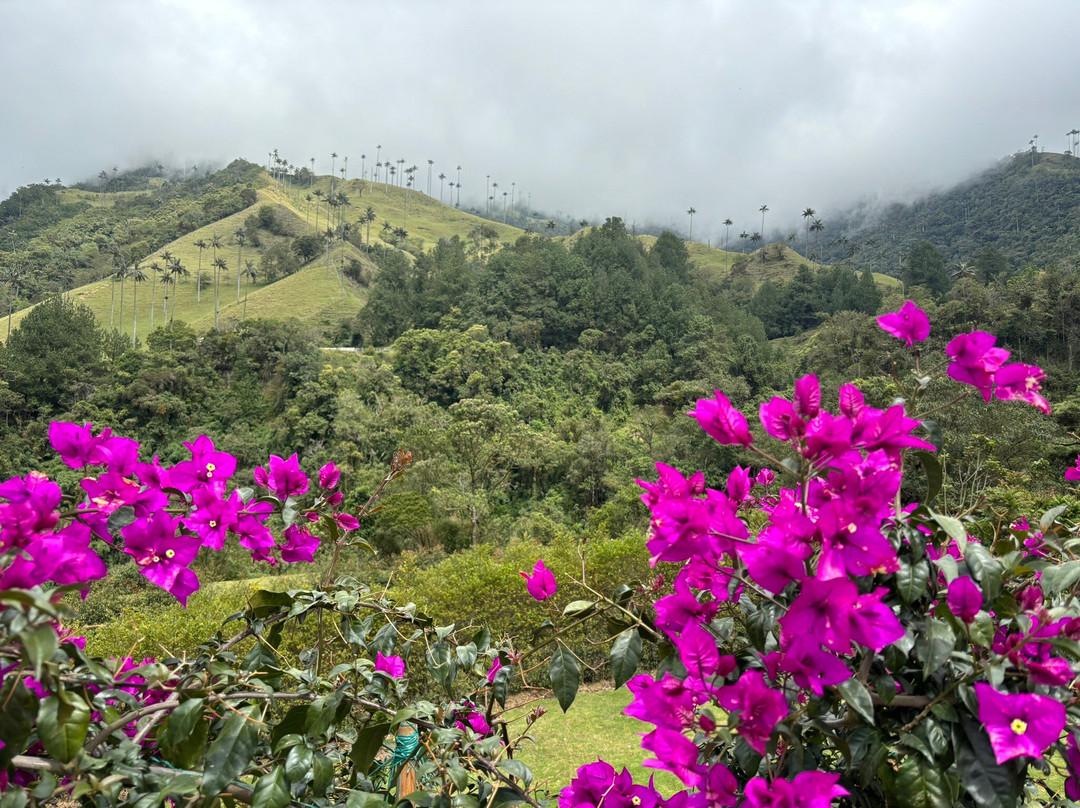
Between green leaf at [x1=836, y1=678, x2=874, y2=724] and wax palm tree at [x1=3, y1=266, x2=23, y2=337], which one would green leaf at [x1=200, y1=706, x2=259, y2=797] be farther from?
wax palm tree at [x1=3, y1=266, x2=23, y2=337]

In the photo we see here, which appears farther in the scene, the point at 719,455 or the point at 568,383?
the point at 568,383

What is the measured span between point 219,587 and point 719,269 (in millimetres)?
46485

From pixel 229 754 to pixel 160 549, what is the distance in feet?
0.80

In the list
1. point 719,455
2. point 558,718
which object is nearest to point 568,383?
point 719,455

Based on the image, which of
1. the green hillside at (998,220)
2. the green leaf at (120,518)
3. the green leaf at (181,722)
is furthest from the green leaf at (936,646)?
the green hillside at (998,220)

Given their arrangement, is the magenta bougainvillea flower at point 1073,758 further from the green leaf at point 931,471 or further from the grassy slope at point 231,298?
the grassy slope at point 231,298

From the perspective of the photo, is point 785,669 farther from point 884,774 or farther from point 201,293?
point 201,293

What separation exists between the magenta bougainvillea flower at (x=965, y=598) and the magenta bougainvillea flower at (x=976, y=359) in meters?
0.22

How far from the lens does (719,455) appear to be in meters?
18.6

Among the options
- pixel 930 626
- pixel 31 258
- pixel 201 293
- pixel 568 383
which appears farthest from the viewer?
pixel 31 258

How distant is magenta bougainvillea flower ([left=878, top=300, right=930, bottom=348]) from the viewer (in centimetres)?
81

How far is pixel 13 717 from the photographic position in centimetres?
51

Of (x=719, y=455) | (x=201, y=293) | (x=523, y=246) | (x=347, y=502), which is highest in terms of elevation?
(x=523, y=246)

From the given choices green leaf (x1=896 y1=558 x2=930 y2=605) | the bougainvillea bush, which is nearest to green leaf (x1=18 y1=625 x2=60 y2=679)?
the bougainvillea bush
